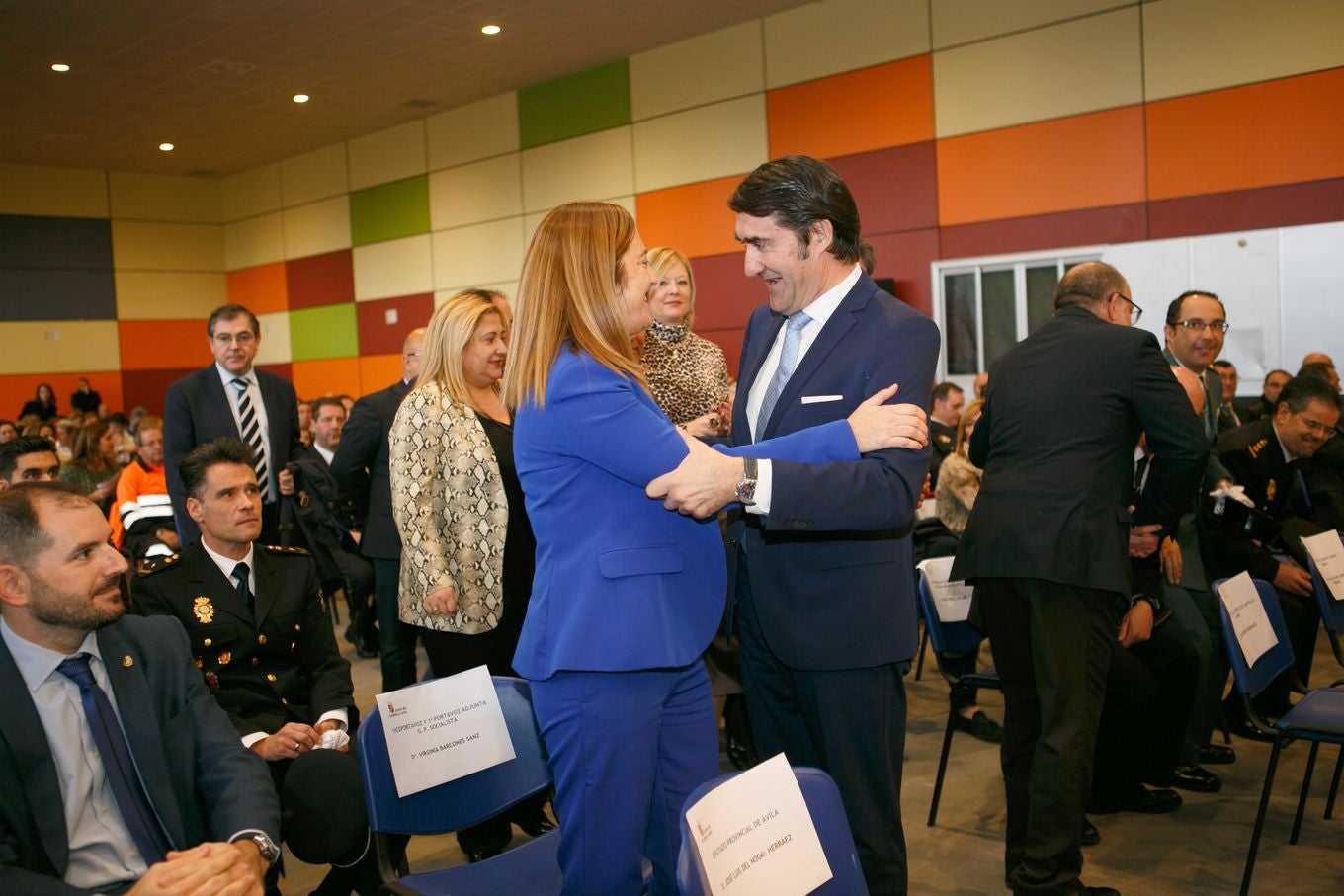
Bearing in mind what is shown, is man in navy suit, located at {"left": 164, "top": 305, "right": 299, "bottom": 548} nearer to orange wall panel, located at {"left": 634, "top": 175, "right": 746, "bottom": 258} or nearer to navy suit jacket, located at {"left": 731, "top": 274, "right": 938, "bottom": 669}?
navy suit jacket, located at {"left": 731, "top": 274, "right": 938, "bottom": 669}

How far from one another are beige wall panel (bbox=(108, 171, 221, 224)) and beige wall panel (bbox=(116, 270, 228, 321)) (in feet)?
2.96

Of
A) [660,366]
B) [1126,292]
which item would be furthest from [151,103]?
[1126,292]

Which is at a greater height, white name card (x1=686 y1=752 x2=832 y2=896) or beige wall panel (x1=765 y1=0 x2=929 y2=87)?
beige wall panel (x1=765 y1=0 x2=929 y2=87)

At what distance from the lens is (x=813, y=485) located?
69.9 inches

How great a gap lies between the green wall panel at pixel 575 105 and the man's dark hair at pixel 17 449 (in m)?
8.14

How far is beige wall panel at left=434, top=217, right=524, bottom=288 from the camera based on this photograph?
1223 centimetres

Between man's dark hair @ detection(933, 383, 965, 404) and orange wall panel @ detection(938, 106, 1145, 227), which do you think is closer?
man's dark hair @ detection(933, 383, 965, 404)

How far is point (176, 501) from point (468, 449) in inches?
66.9

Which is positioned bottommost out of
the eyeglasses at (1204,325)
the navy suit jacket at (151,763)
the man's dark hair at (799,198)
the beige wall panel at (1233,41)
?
the navy suit jacket at (151,763)

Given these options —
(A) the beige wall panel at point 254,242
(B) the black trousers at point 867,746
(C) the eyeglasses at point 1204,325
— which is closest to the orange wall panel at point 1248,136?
(C) the eyeglasses at point 1204,325

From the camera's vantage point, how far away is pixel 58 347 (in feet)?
49.4

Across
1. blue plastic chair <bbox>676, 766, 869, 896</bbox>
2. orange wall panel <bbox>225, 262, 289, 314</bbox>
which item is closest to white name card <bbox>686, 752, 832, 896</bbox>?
blue plastic chair <bbox>676, 766, 869, 896</bbox>

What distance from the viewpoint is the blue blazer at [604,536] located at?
1.67 metres

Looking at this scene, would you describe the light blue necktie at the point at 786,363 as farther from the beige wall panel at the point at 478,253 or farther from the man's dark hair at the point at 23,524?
the beige wall panel at the point at 478,253
